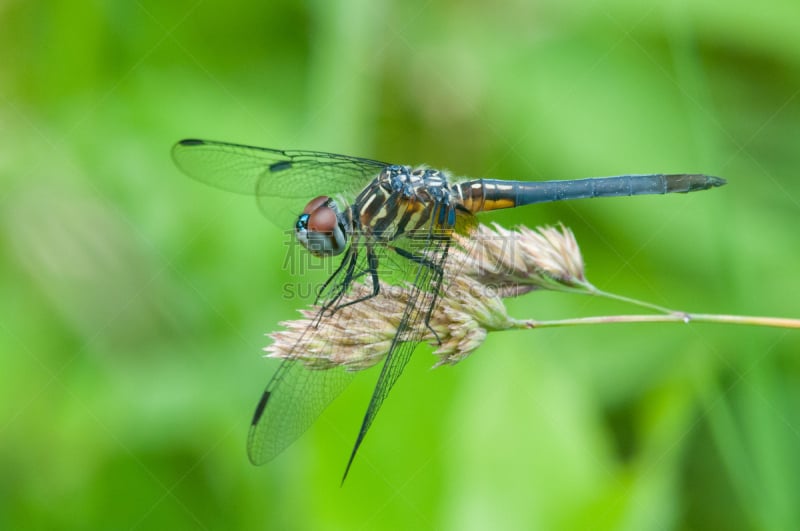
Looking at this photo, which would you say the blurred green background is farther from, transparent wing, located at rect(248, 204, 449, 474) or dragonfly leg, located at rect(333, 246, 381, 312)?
dragonfly leg, located at rect(333, 246, 381, 312)

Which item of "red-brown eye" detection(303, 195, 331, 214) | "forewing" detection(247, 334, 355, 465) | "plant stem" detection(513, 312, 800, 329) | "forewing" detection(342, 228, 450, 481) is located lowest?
"forewing" detection(247, 334, 355, 465)

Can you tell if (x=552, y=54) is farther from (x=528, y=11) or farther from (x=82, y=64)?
(x=82, y=64)

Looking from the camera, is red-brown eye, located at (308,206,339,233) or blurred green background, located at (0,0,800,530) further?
red-brown eye, located at (308,206,339,233)

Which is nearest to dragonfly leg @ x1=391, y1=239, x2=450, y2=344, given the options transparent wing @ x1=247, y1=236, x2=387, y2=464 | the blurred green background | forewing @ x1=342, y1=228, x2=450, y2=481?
forewing @ x1=342, y1=228, x2=450, y2=481

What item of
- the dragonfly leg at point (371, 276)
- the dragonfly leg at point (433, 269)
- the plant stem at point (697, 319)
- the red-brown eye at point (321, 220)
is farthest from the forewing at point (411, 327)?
the red-brown eye at point (321, 220)

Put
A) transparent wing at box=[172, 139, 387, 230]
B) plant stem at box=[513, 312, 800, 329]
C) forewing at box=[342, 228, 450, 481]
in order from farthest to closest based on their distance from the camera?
transparent wing at box=[172, 139, 387, 230] < forewing at box=[342, 228, 450, 481] < plant stem at box=[513, 312, 800, 329]

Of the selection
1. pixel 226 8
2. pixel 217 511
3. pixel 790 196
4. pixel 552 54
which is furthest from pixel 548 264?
pixel 226 8
